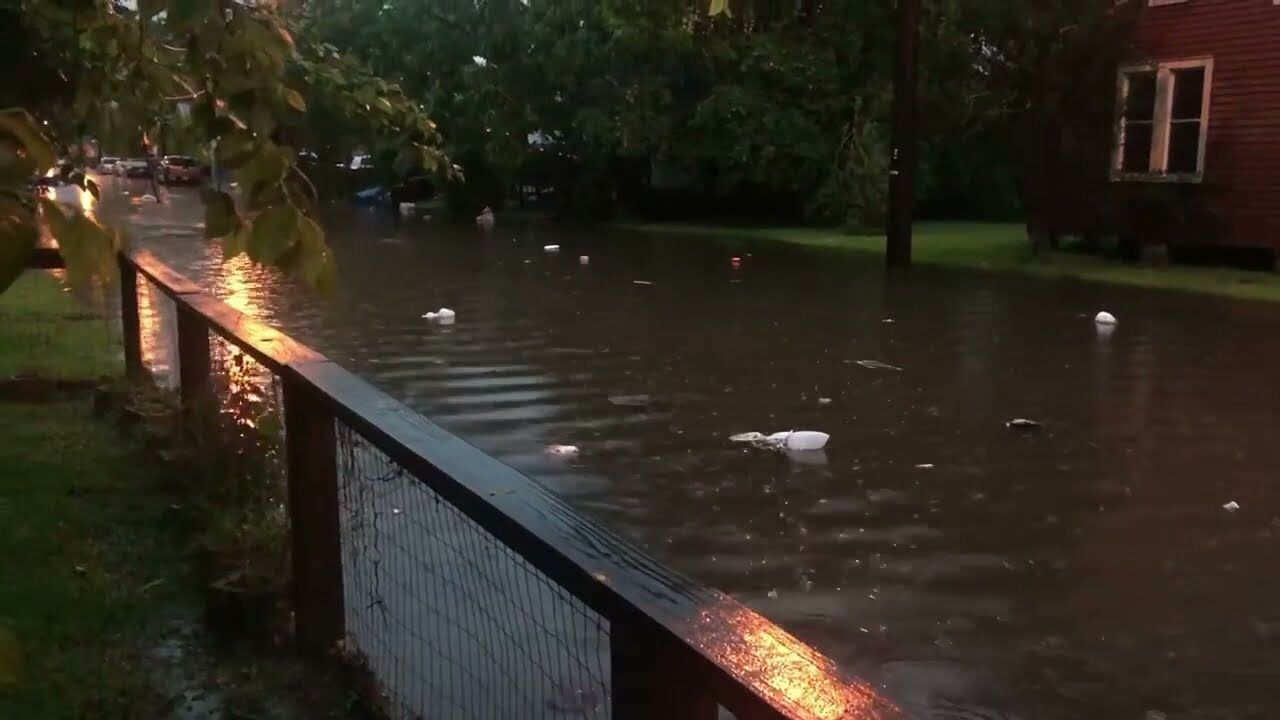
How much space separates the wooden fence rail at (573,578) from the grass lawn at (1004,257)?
15280 millimetres

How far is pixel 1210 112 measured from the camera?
66.7ft

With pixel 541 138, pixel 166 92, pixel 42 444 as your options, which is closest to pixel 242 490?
pixel 166 92

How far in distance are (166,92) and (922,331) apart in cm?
1075

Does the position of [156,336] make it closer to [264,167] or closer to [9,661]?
[264,167]

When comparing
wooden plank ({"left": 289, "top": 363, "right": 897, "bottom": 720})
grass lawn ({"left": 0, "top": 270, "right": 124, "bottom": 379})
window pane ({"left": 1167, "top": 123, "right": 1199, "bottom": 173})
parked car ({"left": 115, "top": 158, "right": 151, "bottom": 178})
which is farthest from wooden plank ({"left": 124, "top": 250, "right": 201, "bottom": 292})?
window pane ({"left": 1167, "top": 123, "right": 1199, "bottom": 173})

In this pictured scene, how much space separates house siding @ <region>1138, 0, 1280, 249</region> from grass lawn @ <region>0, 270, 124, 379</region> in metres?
16.6

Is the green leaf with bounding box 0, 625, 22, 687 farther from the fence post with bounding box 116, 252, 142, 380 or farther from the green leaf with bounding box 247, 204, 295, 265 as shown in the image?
the fence post with bounding box 116, 252, 142, 380

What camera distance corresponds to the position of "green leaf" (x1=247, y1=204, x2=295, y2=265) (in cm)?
196

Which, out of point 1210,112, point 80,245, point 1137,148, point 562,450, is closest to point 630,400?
point 562,450

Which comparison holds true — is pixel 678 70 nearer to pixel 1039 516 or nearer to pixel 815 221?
pixel 815 221

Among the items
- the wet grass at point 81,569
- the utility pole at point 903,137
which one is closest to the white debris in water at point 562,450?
the wet grass at point 81,569

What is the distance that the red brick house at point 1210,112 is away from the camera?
765 inches

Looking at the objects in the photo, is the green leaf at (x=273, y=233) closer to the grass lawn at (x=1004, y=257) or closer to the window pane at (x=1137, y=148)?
the grass lawn at (x=1004, y=257)

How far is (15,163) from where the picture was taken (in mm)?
1500
